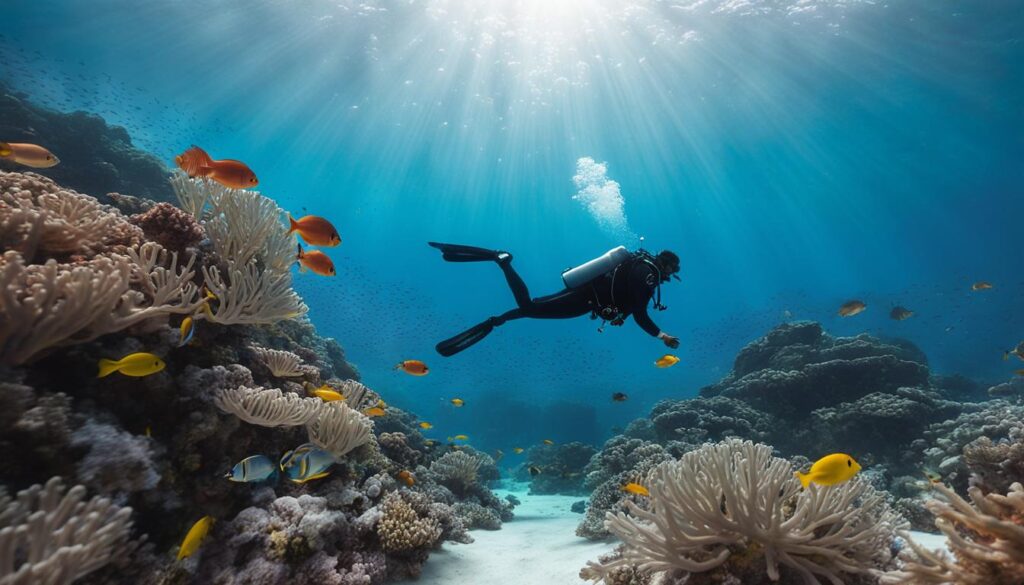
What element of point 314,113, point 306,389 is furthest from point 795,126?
point 306,389

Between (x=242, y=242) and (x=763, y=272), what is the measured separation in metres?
86.2

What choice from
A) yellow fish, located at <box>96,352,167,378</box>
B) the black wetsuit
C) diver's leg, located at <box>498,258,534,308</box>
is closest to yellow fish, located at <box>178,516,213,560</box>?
yellow fish, located at <box>96,352,167,378</box>

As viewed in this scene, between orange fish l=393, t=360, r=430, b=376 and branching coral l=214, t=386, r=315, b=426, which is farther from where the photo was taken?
orange fish l=393, t=360, r=430, b=376

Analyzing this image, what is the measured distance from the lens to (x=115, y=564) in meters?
2.95

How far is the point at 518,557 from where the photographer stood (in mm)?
5828

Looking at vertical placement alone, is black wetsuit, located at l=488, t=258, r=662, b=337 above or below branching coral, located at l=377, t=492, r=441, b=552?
above

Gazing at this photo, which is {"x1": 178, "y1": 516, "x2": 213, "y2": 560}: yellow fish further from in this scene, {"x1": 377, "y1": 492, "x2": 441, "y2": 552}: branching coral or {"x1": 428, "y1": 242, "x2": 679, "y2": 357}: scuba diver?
{"x1": 428, "y1": 242, "x2": 679, "y2": 357}: scuba diver

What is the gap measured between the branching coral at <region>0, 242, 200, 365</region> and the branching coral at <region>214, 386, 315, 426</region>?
0.98 metres

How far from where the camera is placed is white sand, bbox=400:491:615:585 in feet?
15.5

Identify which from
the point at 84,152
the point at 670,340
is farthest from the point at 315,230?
the point at 84,152

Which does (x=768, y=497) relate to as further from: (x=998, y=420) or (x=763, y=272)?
(x=763, y=272)

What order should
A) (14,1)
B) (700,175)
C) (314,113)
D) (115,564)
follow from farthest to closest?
(700,175) < (314,113) < (14,1) < (115,564)

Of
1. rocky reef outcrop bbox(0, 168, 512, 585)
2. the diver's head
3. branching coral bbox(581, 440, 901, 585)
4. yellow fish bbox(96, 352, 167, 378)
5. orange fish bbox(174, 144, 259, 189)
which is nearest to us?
branching coral bbox(581, 440, 901, 585)

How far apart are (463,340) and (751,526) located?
5.13 meters
